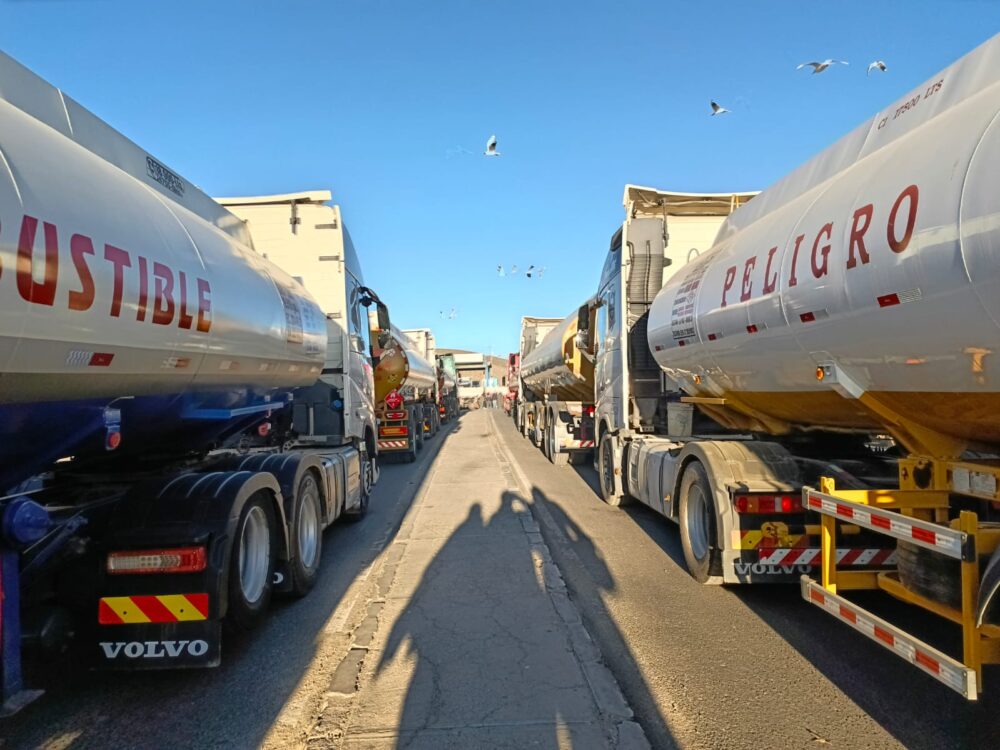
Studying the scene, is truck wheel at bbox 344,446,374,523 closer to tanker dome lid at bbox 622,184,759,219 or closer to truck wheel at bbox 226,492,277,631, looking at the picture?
truck wheel at bbox 226,492,277,631

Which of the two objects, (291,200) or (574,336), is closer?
(291,200)

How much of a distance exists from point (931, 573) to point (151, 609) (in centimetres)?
418

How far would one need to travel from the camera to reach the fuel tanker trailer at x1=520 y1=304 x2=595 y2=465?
41.0 feet

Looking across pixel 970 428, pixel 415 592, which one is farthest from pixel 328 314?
pixel 970 428

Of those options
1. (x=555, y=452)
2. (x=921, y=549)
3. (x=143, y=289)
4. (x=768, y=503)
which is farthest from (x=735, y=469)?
(x=555, y=452)

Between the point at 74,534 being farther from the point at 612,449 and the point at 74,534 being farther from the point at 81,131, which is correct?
the point at 612,449

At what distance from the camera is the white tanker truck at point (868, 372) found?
2717 millimetres

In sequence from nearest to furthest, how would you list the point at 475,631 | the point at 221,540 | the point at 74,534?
the point at 74,534
the point at 221,540
the point at 475,631

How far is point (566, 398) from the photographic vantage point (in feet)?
51.5

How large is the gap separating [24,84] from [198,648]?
3043 mm

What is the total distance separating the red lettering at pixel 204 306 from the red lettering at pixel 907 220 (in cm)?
371

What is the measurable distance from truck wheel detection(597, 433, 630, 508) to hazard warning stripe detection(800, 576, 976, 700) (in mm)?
4828

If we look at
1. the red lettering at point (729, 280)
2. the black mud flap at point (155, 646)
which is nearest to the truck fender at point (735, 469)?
the red lettering at point (729, 280)

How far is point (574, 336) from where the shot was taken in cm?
1297
